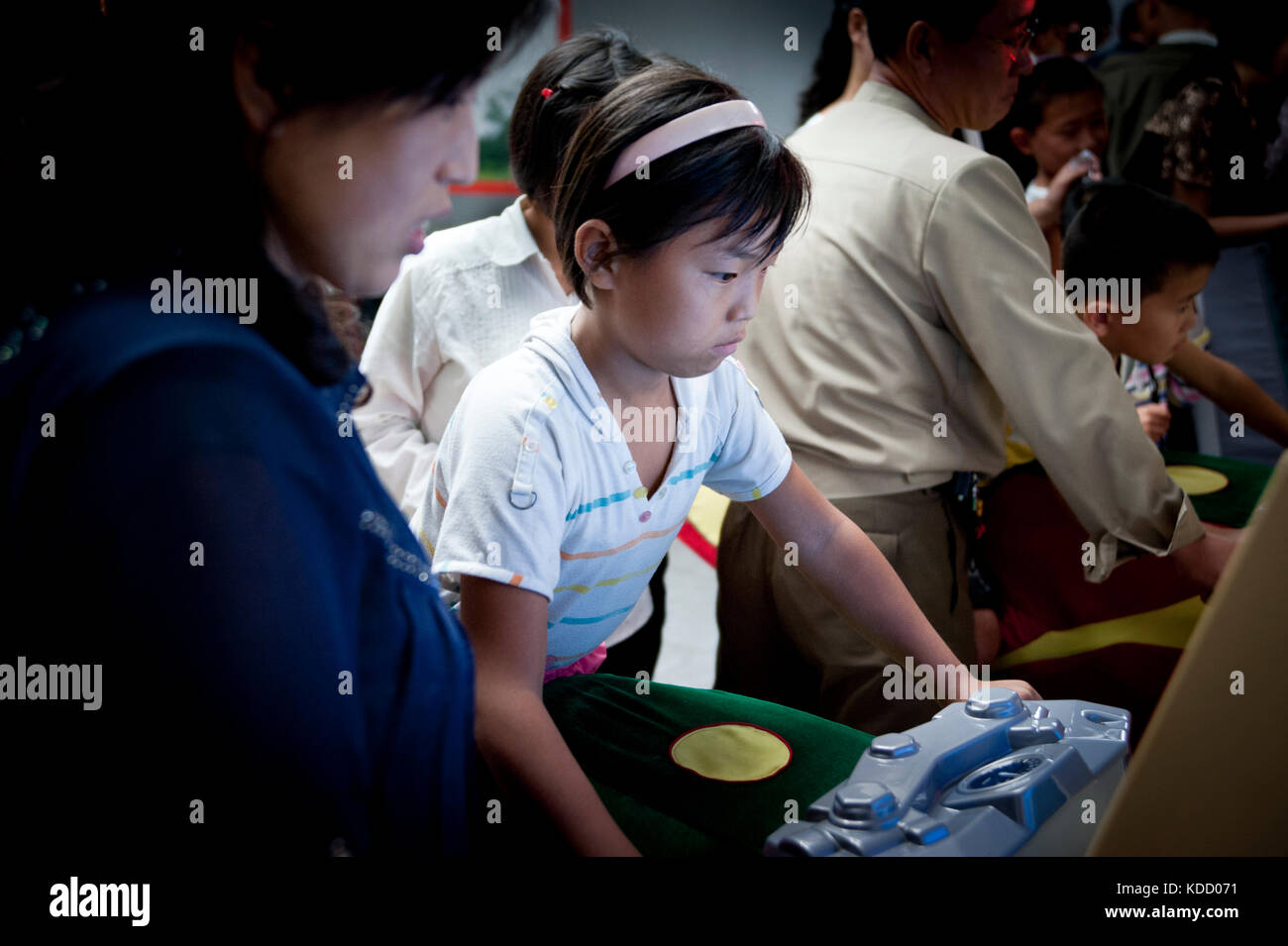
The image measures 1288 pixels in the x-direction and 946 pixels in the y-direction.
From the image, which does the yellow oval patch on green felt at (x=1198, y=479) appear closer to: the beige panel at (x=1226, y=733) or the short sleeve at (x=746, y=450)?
the short sleeve at (x=746, y=450)

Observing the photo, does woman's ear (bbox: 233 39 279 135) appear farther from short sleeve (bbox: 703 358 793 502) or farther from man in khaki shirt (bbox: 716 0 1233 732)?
man in khaki shirt (bbox: 716 0 1233 732)

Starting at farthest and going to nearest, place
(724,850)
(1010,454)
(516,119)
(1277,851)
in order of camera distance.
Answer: (1010,454) < (516,119) < (724,850) < (1277,851)

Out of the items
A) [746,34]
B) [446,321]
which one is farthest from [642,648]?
[746,34]

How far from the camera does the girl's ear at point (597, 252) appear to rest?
96 cm

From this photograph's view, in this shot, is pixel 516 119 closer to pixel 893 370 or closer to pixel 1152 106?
pixel 893 370

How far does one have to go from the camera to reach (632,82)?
3.19ft

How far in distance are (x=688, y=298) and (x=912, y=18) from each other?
0.82 m

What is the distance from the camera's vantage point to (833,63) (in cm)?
183

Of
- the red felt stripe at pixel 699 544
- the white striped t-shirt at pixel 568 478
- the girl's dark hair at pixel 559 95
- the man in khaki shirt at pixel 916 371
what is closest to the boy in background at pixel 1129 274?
the man in khaki shirt at pixel 916 371

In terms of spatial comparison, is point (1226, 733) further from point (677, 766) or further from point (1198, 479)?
point (1198, 479)

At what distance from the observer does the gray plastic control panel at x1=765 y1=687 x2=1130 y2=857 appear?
0.70 metres
